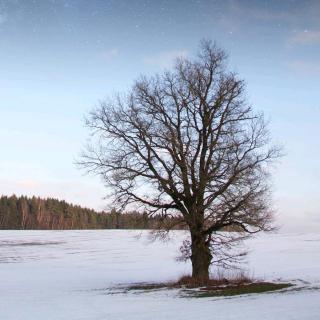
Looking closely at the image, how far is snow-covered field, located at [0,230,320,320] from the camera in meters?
18.0

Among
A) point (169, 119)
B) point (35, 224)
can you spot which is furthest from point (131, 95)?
point (35, 224)

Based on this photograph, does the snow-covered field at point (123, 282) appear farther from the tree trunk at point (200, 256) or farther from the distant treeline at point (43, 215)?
the distant treeline at point (43, 215)

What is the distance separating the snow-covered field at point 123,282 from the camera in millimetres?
17953

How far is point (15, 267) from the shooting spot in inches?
1692

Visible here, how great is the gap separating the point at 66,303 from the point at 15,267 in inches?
900

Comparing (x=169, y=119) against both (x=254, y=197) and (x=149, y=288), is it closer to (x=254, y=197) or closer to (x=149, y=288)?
(x=254, y=197)

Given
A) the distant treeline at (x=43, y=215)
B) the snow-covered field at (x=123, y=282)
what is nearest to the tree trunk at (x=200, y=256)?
the snow-covered field at (x=123, y=282)

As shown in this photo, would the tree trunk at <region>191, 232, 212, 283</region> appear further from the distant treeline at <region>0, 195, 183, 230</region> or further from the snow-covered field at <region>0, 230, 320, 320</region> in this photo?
the distant treeline at <region>0, 195, 183, 230</region>

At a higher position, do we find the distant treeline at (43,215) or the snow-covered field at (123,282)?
the distant treeline at (43,215)

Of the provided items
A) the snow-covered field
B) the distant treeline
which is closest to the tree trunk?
the snow-covered field

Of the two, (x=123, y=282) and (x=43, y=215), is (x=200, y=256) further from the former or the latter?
(x=43, y=215)

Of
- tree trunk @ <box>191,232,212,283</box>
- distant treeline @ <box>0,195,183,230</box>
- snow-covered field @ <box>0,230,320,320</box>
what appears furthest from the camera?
distant treeline @ <box>0,195,183,230</box>

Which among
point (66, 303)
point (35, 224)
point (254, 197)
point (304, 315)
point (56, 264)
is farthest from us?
point (35, 224)

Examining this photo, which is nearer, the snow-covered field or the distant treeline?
the snow-covered field
